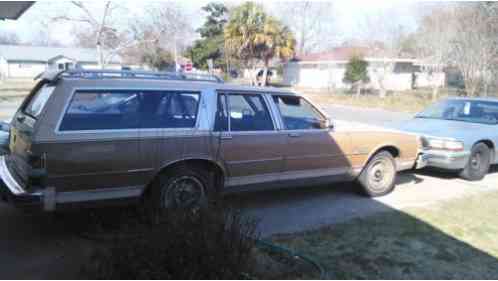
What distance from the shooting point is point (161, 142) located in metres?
4.52

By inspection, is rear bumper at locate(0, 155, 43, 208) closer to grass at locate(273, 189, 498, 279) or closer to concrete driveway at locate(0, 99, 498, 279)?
concrete driveway at locate(0, 99, 498, 279)

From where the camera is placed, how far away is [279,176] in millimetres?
5484

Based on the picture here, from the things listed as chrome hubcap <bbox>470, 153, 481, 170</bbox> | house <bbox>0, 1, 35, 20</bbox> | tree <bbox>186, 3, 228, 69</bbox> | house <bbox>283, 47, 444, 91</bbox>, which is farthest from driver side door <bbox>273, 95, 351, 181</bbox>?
tree <bbox>186, 3, 228, 69</bbox>

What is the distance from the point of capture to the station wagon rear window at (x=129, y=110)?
4.20 m

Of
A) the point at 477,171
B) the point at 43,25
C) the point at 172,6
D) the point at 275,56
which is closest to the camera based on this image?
the point at 477,171

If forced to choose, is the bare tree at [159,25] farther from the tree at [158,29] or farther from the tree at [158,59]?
the tree at [158,59]

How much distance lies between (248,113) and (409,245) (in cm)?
241

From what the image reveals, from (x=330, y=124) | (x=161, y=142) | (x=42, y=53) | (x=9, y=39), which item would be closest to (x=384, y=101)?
(x=330, y=124)

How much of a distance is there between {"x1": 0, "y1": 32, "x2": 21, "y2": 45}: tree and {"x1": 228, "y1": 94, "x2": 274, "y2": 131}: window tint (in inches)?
3197

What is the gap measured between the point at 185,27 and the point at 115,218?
3402 centimetres

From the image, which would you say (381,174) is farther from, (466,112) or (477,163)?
(466,112)

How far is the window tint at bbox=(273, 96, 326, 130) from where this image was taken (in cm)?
562

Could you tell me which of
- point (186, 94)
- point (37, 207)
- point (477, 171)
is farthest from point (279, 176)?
point (477, 171)

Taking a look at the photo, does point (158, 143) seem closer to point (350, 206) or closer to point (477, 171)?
point (350, 206)
